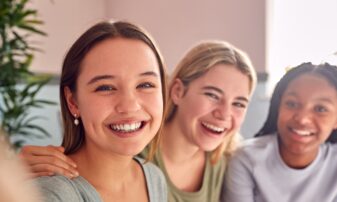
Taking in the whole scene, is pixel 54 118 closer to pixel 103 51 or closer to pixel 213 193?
pixel 213 193

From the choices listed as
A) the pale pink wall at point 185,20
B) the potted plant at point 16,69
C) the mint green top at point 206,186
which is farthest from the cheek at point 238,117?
the potted plant at point 16,69

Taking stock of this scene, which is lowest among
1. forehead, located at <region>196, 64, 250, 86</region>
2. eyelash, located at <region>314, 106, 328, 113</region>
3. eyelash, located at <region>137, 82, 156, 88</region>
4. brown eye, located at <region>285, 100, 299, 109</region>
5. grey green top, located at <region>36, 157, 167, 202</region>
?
grey green top, located at <region>36, 157, 167, 202</region>

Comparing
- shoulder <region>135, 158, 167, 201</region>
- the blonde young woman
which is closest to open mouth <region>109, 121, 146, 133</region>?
shoulder <region>135, 158, 167, 201</region>

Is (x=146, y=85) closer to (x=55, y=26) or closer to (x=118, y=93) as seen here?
(x=118, y=93)

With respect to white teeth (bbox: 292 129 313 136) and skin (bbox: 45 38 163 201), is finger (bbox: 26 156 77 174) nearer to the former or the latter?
skin (bbox: 45 38 163 201)

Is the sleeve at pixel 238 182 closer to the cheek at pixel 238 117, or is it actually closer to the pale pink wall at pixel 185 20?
the cheek at pixel 238 117

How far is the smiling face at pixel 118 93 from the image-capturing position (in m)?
0.53

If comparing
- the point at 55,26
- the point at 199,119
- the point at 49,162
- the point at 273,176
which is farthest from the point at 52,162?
the point at 55,26

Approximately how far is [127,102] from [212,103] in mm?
270

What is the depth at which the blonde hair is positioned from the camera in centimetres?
77

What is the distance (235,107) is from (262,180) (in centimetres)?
15

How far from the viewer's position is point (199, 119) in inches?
31.4

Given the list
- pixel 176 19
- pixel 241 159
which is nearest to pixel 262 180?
pixel 241 159

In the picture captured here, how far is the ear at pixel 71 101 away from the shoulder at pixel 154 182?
0.16 metres
